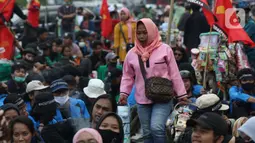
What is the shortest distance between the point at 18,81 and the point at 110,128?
4470 millimetres

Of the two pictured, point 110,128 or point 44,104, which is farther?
point 44,104

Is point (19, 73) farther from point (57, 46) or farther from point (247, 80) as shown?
point (57, 46)

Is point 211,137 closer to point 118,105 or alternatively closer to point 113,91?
point 118,105

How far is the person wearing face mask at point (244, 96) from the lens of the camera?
11383 mm

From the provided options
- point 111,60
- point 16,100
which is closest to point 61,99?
point 16,100

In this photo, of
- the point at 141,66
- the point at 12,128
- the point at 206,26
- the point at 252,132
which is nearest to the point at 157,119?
the point at 141,66

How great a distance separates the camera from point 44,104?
975 centimetres

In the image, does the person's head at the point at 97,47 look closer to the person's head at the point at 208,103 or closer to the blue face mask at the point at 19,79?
the blue face mask at the point at 19,79

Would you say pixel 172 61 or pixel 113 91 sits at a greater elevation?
pixel 172 61

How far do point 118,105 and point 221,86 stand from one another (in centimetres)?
344

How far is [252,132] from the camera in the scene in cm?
644

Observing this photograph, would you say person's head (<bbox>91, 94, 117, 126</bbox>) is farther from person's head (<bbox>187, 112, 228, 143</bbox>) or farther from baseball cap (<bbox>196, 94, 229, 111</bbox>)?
person's head (<bbox>187, 112, 228, 143</bbox>)

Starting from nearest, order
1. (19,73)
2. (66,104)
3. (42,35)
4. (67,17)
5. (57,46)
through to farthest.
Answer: (66,104)
(19,73)
(57,46)
(42,35)
(67,17)

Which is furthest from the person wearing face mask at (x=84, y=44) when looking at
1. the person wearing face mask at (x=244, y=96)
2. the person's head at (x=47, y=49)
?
the person wearing face mask at (x=244, y=96)
